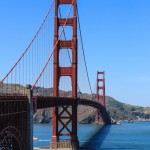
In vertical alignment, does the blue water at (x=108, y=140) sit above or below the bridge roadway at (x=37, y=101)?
below

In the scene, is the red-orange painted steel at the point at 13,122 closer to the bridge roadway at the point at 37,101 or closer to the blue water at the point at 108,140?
the bridge roadway at the point at 37,101

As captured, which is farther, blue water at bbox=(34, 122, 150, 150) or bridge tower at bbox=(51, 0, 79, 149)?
blue water at bbox=(34, 122, 150, 150)

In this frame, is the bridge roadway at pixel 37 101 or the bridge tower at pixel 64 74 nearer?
the bridge roadway at pixel 37 101

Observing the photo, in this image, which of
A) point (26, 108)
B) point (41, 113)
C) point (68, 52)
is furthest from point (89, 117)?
point (26, 108)

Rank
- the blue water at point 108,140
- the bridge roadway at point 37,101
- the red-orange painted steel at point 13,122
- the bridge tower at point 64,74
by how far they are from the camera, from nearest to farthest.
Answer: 1. the bridge roadway at point 37,101
2. the red-orange painted steel at point 13,122
3. the bridge tower at point 64,74
4. the blue water at point 108,140

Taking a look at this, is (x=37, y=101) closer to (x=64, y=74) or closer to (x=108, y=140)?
(x=64, y=74)

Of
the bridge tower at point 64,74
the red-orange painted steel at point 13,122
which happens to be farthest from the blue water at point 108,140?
the red-orange painted steel at point 13,122

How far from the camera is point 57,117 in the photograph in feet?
176

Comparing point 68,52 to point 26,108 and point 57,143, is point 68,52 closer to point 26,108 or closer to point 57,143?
point 57,143

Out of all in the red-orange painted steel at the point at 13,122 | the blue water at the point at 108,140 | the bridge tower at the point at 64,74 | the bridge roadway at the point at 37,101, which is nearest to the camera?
the bridge roadway at the point at 37,101

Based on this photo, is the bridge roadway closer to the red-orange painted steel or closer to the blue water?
the red-orange painted steel

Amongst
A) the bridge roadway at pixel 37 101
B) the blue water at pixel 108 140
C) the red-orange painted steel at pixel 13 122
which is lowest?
the blue water at pixel 108 140

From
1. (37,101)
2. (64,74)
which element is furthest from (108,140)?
(37,101)

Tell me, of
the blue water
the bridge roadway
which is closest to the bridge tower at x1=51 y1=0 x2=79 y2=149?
the bridge roadway
